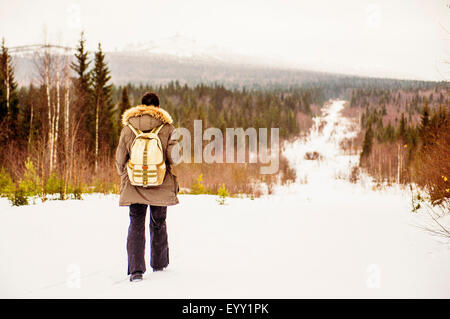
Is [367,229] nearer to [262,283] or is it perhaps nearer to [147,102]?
[262,283]

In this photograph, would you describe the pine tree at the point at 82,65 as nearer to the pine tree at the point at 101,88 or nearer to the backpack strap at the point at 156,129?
the pine tree at the point at 101,88

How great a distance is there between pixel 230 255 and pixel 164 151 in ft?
6.46

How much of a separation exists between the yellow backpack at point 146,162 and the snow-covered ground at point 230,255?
3.71 feet

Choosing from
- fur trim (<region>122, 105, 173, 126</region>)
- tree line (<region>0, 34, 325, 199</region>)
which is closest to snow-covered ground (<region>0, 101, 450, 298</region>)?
fur trim (<region>122, 105, 173, 126</region>)

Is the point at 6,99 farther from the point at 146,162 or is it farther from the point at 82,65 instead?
the point at 146,162

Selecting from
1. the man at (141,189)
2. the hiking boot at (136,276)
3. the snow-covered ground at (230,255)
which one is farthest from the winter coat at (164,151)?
the snow-covered ground at (230,255)

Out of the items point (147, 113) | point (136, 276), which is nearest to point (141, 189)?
point (147, 113)

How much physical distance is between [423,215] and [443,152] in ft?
7.09

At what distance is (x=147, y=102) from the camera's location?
3.74m

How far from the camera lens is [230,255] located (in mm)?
4703

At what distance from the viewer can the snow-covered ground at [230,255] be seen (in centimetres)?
348

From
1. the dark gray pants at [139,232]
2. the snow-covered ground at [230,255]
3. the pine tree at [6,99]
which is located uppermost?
the pine tree at [6,99]

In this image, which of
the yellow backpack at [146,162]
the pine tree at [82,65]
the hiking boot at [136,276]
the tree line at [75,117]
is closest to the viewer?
the yellow backpack at [146,162]

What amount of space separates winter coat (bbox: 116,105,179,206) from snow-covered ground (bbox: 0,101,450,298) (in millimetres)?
918
